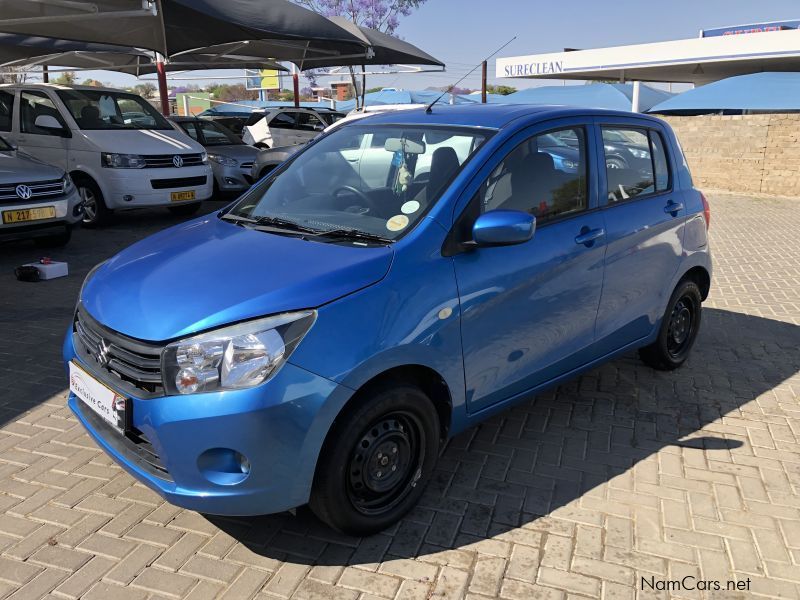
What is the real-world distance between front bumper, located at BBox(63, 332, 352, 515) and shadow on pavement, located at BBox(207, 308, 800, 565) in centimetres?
47

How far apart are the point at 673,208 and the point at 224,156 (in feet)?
32.8

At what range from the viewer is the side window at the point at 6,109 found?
10398mm

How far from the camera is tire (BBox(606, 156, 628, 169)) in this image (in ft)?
12.9

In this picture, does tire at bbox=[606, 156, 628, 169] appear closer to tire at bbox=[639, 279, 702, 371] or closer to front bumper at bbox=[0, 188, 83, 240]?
tire at bbox=[639, 279, 702, 371]

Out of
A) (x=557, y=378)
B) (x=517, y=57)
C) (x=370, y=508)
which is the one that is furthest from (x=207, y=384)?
(x=517, y=57)

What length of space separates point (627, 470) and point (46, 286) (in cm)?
598

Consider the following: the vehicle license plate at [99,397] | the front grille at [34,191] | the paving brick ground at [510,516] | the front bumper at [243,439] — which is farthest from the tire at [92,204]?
the front bumper at [243,439]

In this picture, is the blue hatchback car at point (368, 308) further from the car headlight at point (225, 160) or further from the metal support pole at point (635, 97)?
the metal support pole at point (635, 97)

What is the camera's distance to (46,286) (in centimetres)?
691

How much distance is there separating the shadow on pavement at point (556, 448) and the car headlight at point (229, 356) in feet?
2.82

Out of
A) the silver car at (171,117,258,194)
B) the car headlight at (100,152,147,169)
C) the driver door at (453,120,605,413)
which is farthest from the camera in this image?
the silver car at (171,117,258,194)

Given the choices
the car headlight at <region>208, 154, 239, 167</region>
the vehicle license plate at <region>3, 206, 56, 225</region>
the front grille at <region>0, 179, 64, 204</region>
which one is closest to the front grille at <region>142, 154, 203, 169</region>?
the car headlight at <region>208, 154, 239, 167</region>

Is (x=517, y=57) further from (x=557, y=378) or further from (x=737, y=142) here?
(x=557, y=378)

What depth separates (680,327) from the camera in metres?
4.83
